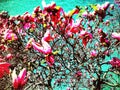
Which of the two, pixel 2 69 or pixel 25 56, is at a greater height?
pixel 25 56

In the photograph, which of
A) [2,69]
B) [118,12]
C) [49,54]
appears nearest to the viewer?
[2,69]

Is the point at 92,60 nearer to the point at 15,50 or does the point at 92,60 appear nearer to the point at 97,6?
the point at 97,6

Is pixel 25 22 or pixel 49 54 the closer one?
pixel 49 54

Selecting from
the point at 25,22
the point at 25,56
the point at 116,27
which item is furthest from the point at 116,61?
the point at 116,27

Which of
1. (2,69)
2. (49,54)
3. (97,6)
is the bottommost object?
(2,69)

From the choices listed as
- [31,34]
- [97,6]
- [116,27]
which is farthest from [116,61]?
[116,27]

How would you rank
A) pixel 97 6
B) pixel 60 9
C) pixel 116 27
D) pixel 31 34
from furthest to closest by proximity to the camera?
pixel 116 27
pixel 31 34
pixel 97 6
pixel 60 9

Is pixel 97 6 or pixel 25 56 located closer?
pixel 97 6

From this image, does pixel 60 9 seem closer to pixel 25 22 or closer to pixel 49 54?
pixel 49 54

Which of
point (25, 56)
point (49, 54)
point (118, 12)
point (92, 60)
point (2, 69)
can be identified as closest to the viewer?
point (2, 69)
